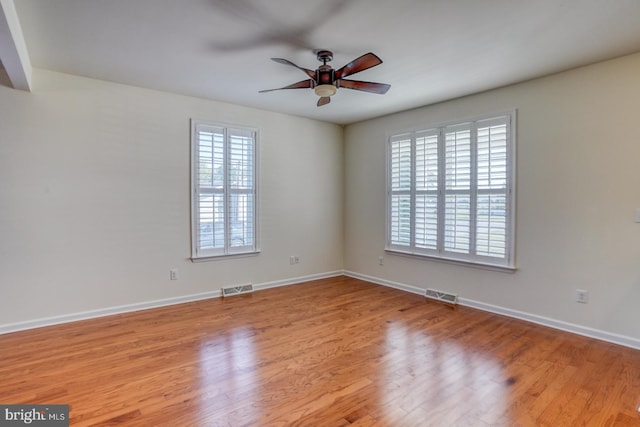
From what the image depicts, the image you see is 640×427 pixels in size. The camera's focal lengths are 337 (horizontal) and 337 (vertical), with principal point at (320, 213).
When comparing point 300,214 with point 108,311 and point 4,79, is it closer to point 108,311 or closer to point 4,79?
point 108,311

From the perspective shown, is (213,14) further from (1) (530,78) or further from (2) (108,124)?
(1) (530,78)

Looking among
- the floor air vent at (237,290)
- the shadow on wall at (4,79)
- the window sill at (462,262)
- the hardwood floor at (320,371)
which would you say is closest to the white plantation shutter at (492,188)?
the window sill at (462,262)


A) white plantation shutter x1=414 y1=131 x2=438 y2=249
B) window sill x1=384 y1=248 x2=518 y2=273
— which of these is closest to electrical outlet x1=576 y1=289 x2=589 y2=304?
window sill x1=384 y1=248 x2=518 y2=273

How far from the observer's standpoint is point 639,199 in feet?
9.43

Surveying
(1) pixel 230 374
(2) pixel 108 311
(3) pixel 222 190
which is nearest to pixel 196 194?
(3) pixel 222 190

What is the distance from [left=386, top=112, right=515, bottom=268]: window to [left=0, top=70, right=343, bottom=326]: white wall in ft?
6.27

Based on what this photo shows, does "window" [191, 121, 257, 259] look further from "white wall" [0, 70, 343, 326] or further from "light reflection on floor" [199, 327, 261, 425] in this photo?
"light reflection on floor" [199, 327, 261, 425]

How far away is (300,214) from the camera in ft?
17.2

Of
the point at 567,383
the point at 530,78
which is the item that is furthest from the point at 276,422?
the point at 530,78

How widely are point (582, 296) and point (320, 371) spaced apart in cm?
262

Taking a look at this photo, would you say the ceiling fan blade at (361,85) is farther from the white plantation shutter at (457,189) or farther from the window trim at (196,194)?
the window trim at (196,194)

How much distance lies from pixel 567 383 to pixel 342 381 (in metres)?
1.56

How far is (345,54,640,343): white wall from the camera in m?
2.94

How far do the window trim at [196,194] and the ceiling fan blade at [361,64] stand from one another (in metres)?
2.19
